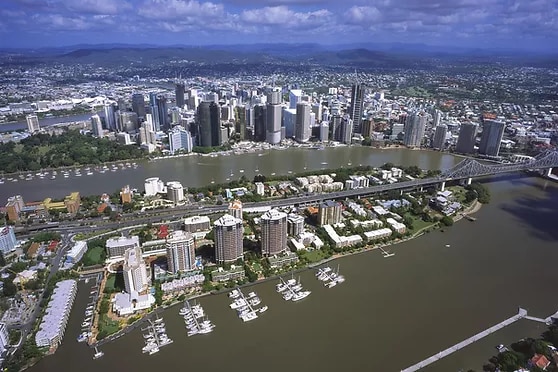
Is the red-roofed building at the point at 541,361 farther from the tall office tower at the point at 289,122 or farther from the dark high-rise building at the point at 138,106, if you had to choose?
the dark high-rise building at the point at 138,106

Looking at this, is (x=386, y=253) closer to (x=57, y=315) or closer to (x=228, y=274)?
(x=228, y=274)

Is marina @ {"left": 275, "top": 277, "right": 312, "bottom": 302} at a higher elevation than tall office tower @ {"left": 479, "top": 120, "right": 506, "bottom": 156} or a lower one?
lower

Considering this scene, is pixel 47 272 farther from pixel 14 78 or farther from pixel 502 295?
pixel 14 78

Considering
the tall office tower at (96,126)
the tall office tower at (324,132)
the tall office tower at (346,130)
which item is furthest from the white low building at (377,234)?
the tall office tower at (96,126)

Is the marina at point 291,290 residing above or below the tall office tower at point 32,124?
below

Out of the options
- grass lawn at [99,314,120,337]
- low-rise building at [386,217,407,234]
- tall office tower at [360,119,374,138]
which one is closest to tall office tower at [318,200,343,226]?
low-rise building at [386,217,407,234]

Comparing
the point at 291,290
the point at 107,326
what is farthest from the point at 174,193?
the point at 291,290

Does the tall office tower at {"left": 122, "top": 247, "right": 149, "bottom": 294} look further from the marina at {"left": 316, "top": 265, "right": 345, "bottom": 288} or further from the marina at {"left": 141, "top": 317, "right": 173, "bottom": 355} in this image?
the marina at {"left": 316, "top": 265, "right": 345, "bottom": 288}
